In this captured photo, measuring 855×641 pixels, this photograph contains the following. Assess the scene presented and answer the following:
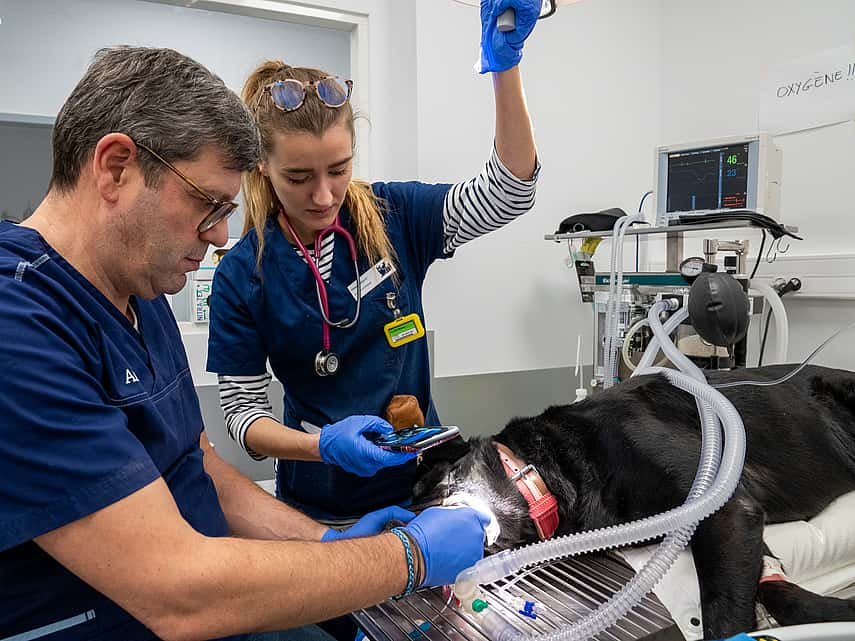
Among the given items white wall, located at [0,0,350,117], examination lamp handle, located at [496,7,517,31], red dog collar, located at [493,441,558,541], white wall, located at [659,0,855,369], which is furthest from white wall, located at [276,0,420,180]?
red dog collar, located at [493,441,558,541]

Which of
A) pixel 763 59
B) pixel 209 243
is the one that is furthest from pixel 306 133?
pixel 763 59

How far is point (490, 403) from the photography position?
8.93ft

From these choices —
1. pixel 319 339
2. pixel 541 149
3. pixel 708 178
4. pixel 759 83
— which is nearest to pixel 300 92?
pixel 319 339

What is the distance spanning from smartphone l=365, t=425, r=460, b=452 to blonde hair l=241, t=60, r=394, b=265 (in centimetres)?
42

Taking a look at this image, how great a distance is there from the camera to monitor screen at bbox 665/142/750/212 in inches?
82.4

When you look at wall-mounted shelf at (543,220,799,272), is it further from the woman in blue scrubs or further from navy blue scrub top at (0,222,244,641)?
navy blue scrub top at (0,222,244,641)

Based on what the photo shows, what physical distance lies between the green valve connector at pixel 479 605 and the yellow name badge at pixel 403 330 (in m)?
0.63

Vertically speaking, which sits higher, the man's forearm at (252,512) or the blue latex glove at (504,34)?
the blue latex glove at (504,34)

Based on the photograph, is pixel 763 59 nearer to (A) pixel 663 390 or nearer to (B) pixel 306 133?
(A) pixel 663 390

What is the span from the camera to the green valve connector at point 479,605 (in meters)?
0.91

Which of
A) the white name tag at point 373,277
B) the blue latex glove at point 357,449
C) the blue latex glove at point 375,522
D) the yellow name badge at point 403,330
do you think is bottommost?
the blue latex glove at point 375,522

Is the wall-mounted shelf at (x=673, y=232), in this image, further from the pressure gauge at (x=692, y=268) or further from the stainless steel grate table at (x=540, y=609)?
the stainless steel grate table at (x=540, y=609)

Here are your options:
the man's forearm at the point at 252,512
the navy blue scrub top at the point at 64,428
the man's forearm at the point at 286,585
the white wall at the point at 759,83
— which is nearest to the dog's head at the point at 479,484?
the man's forearm at the point at 252,512

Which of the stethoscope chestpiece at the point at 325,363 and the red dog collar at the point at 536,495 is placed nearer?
the red dog collar at the point at 536,495
